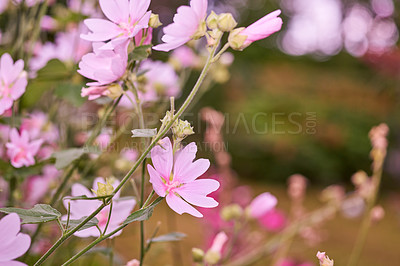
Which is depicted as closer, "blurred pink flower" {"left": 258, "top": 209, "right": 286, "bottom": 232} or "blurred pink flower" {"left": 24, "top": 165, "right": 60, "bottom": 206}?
"blurred pink flower" {"left": 24, "top": 165, "right": 60, "bottom": 206}

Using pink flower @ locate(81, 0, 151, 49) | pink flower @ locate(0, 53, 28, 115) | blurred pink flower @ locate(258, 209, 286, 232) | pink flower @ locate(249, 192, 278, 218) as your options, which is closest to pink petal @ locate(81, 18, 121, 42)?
pink flower @ locate(81, 0, 151, 49)

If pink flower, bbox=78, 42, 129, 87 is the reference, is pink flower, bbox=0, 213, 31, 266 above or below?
below

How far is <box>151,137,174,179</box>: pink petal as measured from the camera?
0.30m

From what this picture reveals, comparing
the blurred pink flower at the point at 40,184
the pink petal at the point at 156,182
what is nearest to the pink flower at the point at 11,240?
the pink petal at the point at 156,182

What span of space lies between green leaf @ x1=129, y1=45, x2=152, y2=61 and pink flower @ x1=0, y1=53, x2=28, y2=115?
0.40 feet

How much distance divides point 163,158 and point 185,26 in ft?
0.32

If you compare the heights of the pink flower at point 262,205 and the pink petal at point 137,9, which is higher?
the pink petal at point 137,9

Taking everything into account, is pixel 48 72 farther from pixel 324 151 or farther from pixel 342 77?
pixel 342 77

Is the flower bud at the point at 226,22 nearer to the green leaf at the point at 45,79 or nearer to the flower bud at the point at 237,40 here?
the flower bud at the point at 237,40

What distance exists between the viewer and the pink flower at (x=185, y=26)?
31cm

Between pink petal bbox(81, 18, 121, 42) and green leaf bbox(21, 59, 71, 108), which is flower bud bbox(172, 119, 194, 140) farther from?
green leaf bbox(21, 59, 71, 108)

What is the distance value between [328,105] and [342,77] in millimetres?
970

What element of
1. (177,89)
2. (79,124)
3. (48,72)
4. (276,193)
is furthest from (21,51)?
(276,193)

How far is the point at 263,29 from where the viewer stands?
0.33 m
